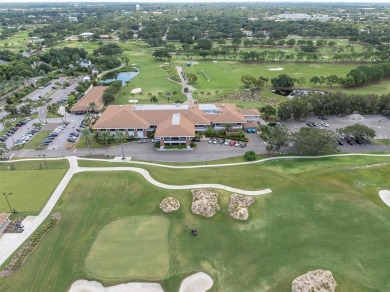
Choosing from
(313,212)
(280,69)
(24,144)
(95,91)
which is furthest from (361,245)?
(280,69)

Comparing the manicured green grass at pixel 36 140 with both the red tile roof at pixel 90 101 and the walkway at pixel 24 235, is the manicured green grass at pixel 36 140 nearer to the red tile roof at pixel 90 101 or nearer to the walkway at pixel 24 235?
the red tile roof at pixel 90 101

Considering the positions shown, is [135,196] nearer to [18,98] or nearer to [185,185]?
[185,185]

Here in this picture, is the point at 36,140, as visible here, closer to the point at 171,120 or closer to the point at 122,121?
the point at 122,121

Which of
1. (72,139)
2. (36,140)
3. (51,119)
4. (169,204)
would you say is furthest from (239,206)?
(51,119)

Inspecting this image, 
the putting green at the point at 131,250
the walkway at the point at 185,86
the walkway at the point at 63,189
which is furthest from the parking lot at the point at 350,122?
the putting green at the point at 131,250

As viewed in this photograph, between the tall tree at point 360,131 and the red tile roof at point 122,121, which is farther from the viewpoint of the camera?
the red tile roof at point 122,121

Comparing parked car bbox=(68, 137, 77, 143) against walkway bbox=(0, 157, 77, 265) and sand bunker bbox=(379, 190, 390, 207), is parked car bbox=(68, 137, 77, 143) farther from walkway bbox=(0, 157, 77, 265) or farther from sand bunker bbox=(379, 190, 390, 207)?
sand bunker bbox=(379, 190, 390, 207)
